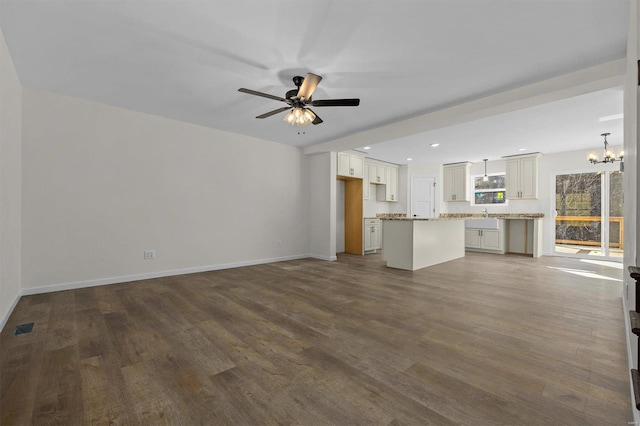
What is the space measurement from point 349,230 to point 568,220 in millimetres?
5470

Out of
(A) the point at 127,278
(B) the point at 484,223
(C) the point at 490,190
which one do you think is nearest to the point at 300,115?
(A) the point at 127,278

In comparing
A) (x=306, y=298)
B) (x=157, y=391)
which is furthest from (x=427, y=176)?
(x=157, y=391)

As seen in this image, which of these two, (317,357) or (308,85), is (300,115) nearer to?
(308,85)

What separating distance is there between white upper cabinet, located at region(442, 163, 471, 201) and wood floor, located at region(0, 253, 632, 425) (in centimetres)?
489

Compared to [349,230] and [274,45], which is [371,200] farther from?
[274,45]

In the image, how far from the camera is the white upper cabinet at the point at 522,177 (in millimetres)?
7043

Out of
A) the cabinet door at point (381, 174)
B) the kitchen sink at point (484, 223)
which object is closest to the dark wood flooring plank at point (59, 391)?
the cabinet door at point (381, 174)

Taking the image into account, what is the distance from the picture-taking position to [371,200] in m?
7.96

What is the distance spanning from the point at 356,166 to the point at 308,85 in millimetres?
4291

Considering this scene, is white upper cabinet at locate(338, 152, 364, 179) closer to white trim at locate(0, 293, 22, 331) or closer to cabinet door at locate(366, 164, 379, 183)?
cabinet door at locate(366, 164, 379, 183)

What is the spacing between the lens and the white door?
8586 millimetres

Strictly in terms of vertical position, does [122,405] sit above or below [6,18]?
below

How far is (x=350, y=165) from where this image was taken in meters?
6.81

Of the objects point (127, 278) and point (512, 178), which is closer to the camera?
point (127, 278)
